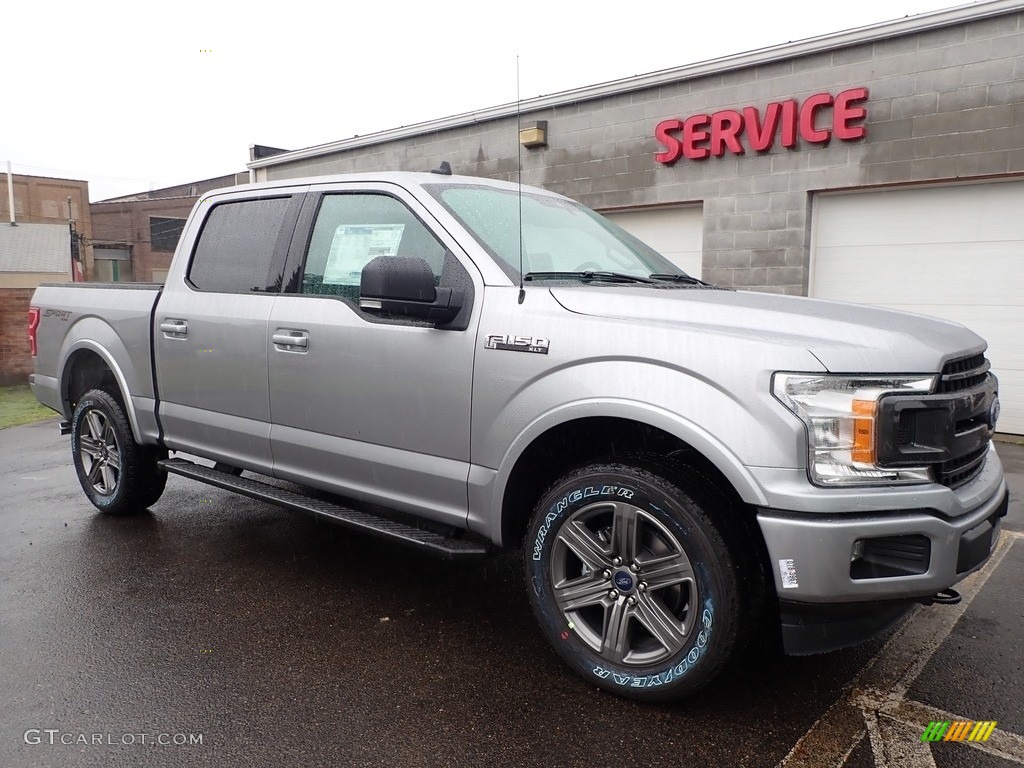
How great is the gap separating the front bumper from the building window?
6441cm

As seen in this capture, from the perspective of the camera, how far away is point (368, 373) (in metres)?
3.53

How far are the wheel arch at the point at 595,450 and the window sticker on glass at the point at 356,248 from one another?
1.18 m

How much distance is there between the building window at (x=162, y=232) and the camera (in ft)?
199

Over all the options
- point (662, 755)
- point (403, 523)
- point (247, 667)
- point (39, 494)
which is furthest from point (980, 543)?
point (39, 494)

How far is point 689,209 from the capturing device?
10.8 m

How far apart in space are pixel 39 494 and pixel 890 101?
9.14m

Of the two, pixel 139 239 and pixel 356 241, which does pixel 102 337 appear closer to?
pixel 356 241

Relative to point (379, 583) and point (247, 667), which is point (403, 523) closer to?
point (379, 583)

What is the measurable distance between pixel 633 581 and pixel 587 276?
1300mm

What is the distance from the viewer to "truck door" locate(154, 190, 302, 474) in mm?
4125

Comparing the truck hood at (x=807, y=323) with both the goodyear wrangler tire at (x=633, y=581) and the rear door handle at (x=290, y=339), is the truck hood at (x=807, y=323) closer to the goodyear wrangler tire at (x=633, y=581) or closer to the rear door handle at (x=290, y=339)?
the goodyear wrangler tire at (x=633, y=581)

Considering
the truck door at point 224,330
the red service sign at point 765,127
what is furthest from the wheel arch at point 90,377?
the red service sign at point 765,127

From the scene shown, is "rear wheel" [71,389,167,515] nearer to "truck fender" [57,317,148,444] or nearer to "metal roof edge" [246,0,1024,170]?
"truck fender" [57,317,148,444]

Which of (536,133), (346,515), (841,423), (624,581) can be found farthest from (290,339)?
(536,133)
